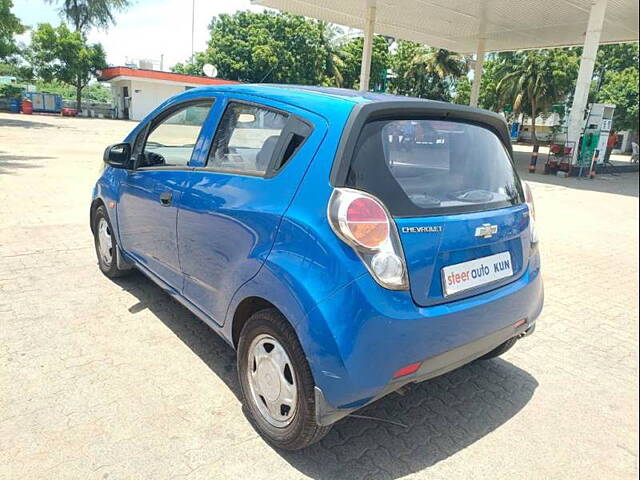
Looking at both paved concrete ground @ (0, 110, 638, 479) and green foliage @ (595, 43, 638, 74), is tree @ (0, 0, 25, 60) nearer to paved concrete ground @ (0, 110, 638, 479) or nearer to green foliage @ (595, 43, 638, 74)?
paved concrete ground @ (0, 110, 638, 479)

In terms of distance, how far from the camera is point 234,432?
256 cm

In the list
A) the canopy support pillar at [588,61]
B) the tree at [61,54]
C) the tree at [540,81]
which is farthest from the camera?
the tree at [61,54]

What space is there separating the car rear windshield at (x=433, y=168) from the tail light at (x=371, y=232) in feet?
0.24

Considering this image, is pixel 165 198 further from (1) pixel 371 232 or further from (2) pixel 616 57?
(2) pixel 616 57

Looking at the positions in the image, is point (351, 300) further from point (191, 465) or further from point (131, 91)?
point (131, 91)

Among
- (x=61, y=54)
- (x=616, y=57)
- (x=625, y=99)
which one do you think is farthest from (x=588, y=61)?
(x=61, y=54)

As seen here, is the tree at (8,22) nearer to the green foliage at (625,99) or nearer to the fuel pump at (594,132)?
the fuel pump at (594,132)

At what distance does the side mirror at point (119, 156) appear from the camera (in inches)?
149

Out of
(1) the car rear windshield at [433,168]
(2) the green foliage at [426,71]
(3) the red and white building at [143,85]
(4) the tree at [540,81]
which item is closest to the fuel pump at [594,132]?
(4) the tree at [540,81]

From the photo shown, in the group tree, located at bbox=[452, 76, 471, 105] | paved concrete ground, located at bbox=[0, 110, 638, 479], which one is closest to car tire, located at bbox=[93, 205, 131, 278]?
paved concrete ground, located at bbox=[0, 110, 638, 479]

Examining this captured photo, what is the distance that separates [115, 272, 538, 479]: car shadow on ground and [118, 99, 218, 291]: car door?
608 mm

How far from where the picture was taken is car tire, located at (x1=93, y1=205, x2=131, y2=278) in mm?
4362

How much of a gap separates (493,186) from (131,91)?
44.1 metres

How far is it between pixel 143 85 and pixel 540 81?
104ft
